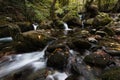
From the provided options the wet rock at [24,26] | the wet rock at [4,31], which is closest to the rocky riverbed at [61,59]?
the wet rock at [4,31]

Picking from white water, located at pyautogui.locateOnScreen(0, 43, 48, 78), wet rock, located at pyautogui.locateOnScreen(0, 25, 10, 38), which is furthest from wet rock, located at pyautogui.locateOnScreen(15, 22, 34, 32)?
white water, located at pyautogui.locateOnScreen(0, 43, 48, 78)

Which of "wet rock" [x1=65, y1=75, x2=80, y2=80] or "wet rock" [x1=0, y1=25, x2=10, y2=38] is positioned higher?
"wet rock" [x1=0, y1=25, x2=10, y2=38]

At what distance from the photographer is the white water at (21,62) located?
6.72 m

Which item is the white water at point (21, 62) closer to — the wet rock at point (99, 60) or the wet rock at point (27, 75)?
the wet rock at point (27, 75)

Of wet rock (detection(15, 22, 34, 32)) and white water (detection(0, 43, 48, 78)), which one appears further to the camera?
wet rock (detection(15, 22, 34, 32))

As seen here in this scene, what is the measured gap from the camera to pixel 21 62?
745 centimetres

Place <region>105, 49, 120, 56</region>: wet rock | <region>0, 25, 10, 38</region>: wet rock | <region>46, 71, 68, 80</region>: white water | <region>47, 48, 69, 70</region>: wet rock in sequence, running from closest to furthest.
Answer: <region>46, 71, 68, 80</region>: white water
<region>47, 48, 69, 70</region>: wet rock
<region>105, 49, 120, 56</region>: wet rock
<region>0, 25, 10, 38</region>: wet rock

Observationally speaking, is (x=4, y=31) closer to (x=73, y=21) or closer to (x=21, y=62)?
(x=21, y=62)

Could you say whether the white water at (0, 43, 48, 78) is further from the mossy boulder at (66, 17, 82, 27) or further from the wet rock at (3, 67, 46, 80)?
the mossy boulder at (66, 17, 82, 27)

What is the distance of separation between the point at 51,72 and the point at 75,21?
31.8 ft

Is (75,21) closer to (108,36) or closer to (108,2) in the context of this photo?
(108,36)

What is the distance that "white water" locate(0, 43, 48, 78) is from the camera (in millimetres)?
6724

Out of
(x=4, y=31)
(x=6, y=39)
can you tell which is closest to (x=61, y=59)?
(x=6, y=39)

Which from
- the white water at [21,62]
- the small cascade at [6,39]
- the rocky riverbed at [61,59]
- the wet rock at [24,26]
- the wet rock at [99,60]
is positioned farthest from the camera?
the wet rock at [24,26]
